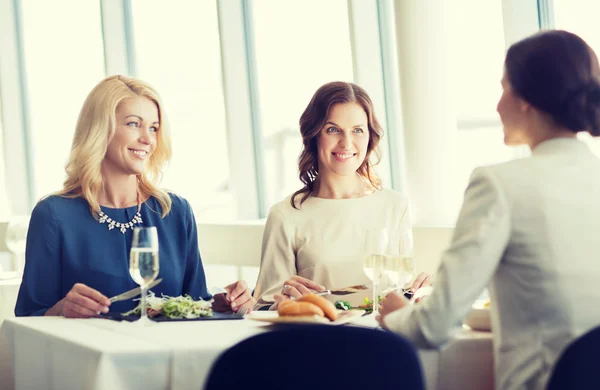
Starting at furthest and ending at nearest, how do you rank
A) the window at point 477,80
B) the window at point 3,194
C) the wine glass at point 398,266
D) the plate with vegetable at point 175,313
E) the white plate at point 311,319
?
the window at point 3,194 < the window at point 477,80 < the plate with vegetable at point 175,313 < the wine glass at point 398,266 < the white plate at point 311,319

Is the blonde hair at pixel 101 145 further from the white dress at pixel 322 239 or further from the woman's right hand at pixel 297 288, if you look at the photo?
the woman's right hand at pixel 297 288

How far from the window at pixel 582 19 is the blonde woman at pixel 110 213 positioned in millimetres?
2053

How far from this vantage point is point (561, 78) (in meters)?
1.89

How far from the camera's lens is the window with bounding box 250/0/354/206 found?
17.5ft

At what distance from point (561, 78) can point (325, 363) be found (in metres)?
0.86

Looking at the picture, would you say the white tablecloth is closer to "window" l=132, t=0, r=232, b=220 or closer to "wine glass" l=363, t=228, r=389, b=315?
"wine glass" l=363, t=228, r=389, b=315

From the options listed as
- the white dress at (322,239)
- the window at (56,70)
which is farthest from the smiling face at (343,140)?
the window at (56,70)

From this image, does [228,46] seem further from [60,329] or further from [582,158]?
[582,158]

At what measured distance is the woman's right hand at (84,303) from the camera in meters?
2.55

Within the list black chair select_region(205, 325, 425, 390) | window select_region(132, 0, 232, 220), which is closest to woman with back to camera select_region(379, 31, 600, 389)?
black chair select_region(205, 325, 425, 390)

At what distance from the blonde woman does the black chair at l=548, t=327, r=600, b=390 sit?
1.72 metres

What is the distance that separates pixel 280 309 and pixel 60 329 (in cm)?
63

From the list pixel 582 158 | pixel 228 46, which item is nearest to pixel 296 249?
pixel 582 158

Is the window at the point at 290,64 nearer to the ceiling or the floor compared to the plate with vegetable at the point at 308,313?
nearer to the ceiling
